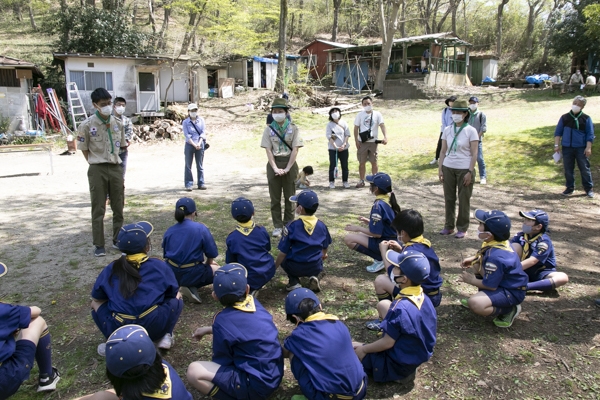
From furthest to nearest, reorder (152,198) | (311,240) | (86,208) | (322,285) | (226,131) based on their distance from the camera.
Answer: (226,131) < (152,198) < (86,208) < (322,285) < (311,240)

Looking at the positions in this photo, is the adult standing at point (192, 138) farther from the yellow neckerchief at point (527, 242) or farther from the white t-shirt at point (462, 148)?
the yellow neckerchief at point (527, 242)

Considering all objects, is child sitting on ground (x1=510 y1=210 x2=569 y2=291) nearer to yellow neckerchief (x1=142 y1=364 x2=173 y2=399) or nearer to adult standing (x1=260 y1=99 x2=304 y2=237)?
adult standing (x1=260 y1=99 x2=304 y2=237)

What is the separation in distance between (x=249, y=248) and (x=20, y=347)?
78.8 inches

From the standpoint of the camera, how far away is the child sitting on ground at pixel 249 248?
4180 millimetres

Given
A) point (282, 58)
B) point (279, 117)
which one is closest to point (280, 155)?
point (279, 117)

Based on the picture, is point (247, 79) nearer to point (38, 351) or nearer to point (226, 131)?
point (226, 131)

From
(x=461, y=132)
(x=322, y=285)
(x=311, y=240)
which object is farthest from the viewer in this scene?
(x=461, y=132)

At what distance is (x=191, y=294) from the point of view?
4.31 metres

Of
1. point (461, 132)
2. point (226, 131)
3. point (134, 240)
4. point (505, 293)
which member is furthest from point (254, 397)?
point (226, 131)

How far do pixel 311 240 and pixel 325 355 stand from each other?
6.22ft

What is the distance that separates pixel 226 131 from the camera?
59.9ft

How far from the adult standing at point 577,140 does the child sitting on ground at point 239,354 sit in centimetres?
771

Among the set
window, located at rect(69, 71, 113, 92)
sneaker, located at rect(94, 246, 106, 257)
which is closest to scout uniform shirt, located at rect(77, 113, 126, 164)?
sneaker, located at rect(94, 246, 106, 257)

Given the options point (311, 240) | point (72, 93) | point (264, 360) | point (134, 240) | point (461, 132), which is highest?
point (72, 93)
